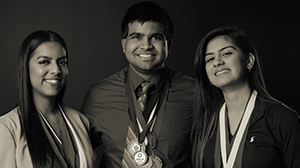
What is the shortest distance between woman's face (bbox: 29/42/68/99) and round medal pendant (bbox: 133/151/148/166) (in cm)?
90

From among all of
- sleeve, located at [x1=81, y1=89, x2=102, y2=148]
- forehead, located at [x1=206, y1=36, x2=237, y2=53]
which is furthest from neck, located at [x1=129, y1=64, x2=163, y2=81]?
forehead, located at [x1=206, y1=36, x2=237, y2=53]

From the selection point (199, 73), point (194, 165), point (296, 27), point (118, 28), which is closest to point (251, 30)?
point (296, 27)

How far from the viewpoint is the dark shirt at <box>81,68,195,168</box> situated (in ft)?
11.9

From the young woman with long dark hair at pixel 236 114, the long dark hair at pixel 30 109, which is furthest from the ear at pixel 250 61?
the long dark hair at pixel 30 109

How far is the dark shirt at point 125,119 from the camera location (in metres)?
3.62

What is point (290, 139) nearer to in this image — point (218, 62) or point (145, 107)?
point (218, 62)

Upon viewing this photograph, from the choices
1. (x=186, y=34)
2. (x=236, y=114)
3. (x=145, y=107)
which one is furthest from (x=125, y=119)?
(x=186, y=34)

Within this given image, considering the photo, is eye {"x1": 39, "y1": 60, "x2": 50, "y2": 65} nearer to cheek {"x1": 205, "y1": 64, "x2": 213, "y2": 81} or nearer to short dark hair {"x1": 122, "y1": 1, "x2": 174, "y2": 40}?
short dark hair {"x1": 122, "y1": 1, "x2": 174, "y2": 40}

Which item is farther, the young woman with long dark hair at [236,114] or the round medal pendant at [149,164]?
the round medal pendant at [149,164]

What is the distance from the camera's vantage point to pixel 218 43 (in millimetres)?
3285

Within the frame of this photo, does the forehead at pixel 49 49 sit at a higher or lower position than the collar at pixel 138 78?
higher

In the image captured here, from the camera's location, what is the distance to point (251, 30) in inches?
214

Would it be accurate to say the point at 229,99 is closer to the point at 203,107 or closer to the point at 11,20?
the point at 203,107

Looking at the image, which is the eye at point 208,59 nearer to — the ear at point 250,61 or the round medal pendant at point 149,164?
the ear at point 250,61
